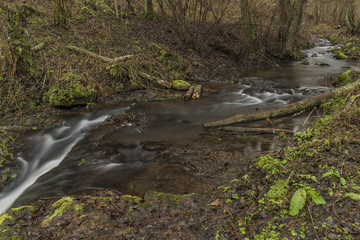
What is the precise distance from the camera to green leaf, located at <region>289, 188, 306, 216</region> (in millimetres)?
2754

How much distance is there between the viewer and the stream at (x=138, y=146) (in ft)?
15.5

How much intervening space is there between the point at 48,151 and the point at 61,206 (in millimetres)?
3353

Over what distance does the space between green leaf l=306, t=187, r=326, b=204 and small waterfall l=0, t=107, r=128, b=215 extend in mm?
5008

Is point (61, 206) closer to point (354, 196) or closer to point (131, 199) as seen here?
point (131, 199)

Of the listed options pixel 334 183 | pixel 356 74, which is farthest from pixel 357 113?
pixel 356 74

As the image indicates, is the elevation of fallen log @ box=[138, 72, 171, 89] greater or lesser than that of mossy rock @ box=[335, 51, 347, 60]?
lesser

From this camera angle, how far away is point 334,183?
3.09 metres

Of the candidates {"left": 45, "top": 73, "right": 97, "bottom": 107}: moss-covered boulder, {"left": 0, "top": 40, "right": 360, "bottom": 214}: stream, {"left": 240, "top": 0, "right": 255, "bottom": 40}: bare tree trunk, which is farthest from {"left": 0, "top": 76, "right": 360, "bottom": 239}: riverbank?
{"left": 240, "top": 0, "right": 255, "bottom": 40}: bare tree trunk

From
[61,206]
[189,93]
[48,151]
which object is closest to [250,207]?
[61,206]

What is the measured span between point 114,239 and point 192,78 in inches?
397

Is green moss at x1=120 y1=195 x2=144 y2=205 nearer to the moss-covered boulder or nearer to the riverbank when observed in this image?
the riverbank

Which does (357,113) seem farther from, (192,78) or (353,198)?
(192,78)

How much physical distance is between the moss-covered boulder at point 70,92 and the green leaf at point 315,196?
819 cm

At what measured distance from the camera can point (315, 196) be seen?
2814 mm
